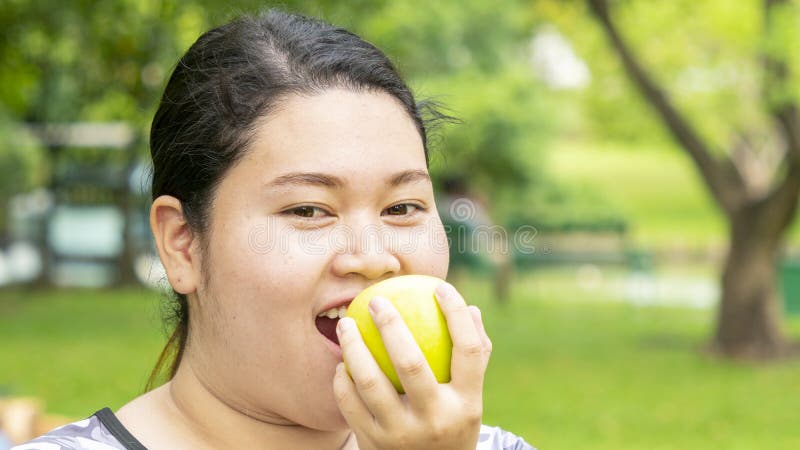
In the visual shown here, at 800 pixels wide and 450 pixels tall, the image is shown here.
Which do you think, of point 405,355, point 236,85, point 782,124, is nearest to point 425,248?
point 405,355

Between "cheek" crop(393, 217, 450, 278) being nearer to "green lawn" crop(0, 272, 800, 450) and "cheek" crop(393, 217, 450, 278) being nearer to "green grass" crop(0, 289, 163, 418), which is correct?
"green grass" crop(0, 289, 163, 418)

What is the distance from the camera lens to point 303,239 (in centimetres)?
184

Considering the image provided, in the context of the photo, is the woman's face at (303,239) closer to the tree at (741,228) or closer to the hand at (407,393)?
the hand at (407,393)

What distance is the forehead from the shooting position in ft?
6.09

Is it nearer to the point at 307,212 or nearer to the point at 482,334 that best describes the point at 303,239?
the point at 307,212

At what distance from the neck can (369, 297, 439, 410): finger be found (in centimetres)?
34

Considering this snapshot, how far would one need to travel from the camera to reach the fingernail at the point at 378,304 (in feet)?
5.75

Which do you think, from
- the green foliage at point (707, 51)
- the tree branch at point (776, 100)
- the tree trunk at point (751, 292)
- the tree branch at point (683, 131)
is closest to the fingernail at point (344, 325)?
the green foliage at point (707, 51)

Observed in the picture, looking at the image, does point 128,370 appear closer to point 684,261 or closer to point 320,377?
point 320,377

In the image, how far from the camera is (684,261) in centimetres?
2605

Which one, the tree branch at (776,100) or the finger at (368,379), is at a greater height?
the tree branch at (776,100)

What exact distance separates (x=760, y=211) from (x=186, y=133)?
10.4m

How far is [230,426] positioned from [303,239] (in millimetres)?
416

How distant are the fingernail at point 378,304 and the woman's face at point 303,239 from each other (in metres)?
0.10
